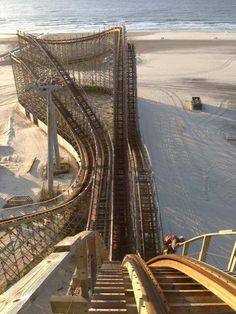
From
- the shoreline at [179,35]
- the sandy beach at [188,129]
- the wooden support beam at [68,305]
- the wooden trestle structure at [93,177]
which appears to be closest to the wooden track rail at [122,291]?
the wooden support beam at [68,305]

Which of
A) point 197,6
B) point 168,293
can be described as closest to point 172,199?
point 168,293

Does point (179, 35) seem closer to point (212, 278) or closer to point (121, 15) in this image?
point (121, 15)

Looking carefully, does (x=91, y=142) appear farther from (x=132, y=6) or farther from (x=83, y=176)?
(x=132, y=6)

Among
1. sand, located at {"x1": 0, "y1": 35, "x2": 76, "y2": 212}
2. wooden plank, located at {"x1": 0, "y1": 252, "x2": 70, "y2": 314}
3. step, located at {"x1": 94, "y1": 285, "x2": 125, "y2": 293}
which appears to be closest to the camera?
wooden plank, located at {"x1": 0, "y1": 252, "x2": 70, "y2": 314}

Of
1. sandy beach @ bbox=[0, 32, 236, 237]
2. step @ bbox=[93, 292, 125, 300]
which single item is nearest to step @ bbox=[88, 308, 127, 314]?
step @ bbox=[93, 292, 125, 300]

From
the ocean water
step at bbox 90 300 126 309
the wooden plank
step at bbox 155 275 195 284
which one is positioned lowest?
step at bbox 155 275 195 284

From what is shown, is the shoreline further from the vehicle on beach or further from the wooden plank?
the wooden plank

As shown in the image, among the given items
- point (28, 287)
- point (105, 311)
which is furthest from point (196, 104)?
point (28, 287)
